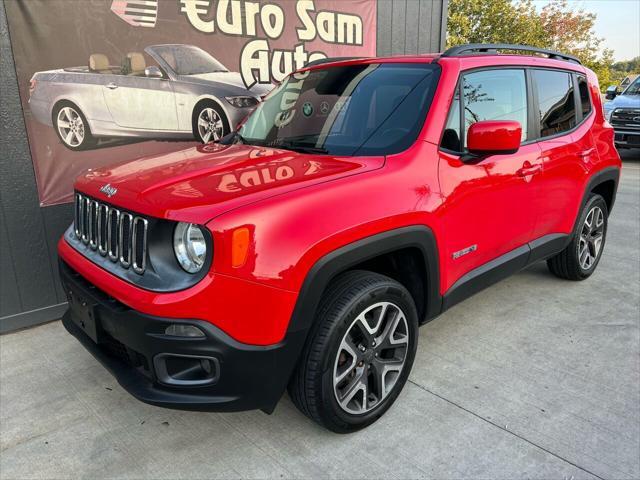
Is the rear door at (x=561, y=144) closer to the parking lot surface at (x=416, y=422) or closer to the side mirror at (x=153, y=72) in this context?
the parking lot surface at (x=416, y=422)

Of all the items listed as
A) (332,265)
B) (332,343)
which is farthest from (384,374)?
(332,265)

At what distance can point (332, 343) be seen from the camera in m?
2.31

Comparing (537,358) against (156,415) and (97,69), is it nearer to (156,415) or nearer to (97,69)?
(156,415)

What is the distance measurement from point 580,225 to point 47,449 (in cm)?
399

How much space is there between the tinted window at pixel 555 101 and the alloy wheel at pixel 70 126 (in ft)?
11.1

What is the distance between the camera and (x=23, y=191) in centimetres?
379

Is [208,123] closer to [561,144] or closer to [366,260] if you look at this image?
[366,260]

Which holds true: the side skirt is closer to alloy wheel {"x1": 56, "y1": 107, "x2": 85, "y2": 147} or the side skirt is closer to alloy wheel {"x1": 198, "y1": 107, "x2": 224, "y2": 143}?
alloy wheel {"x1": 198, "y1": 107, "x2": 224, "y2": 143}

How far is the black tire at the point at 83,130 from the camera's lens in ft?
12.8

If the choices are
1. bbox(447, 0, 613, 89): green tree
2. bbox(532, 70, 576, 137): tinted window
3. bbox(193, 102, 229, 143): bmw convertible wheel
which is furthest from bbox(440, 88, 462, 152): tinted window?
bbox(447, 0, 613, 89): green tree

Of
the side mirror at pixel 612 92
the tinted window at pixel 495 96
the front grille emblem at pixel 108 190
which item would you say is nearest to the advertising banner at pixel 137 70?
the front grille emblem at pixel 108 190

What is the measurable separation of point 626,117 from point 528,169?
10.4 meters

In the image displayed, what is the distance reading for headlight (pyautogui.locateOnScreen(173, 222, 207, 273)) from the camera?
2080 mm

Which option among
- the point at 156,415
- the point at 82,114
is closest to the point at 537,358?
the point at 156,415
